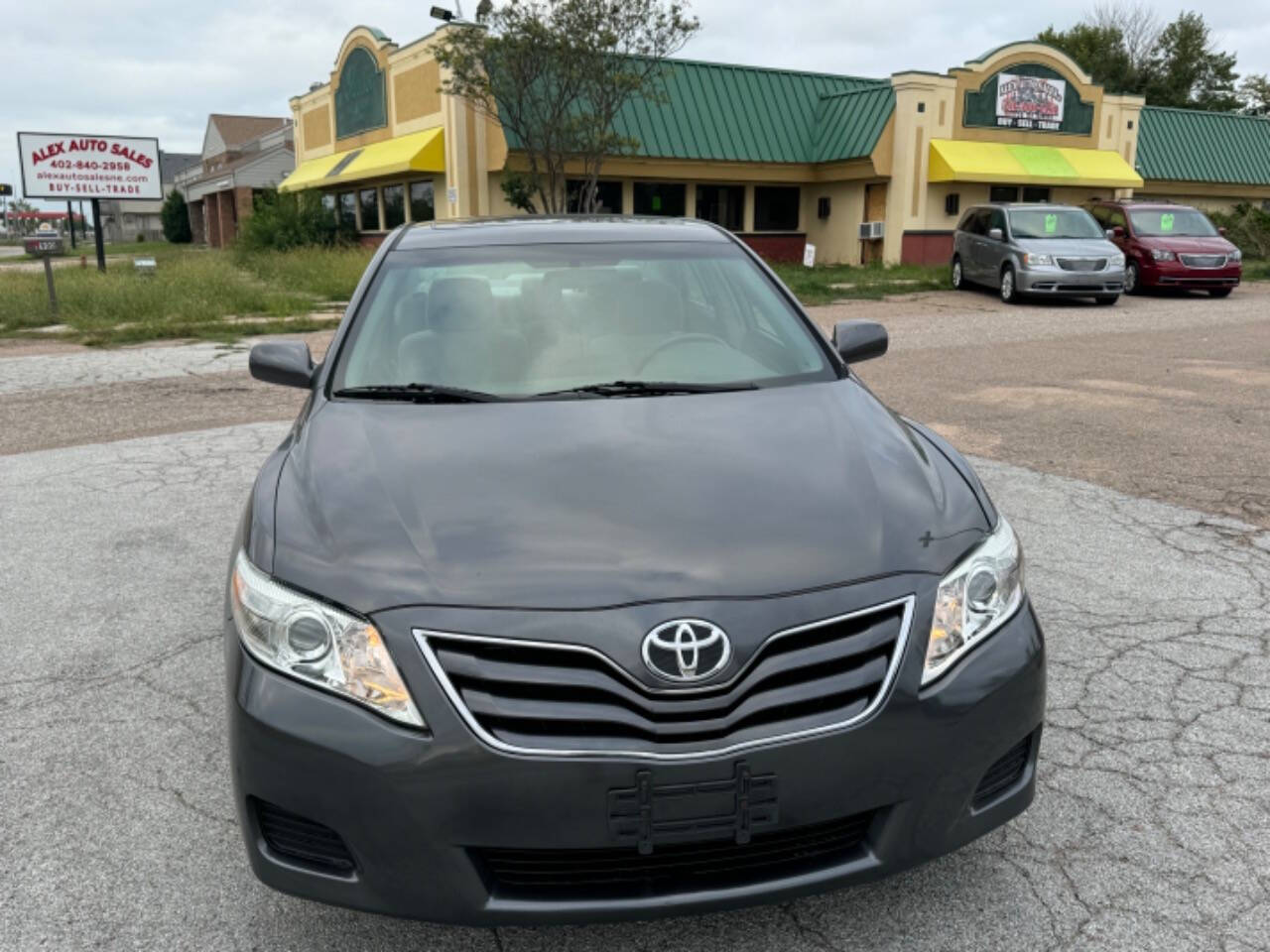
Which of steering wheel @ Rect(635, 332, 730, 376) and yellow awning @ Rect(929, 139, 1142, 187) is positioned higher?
yellow awning @ Rect(929, 139, 1142, 187)

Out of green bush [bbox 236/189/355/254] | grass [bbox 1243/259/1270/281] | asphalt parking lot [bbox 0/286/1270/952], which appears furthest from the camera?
green bush [bbox 236/189/355/254]

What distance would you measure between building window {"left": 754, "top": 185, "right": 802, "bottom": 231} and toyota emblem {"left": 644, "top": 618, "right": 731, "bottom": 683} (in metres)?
31.1

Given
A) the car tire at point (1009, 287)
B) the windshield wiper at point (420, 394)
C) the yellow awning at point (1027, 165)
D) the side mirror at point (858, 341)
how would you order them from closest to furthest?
1. the windshield wiper at point (420, 394)
2. the side mirror at point (858, 341)
3. the car tire at point (1009, 287)
4. the yellow awning at point (1027, 165)

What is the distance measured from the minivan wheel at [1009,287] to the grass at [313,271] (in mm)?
11442

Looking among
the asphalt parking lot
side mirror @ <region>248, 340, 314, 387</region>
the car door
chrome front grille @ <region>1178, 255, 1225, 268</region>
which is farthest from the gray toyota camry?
chrome front grille @ <region>1178, 255, 1225, 268</region>

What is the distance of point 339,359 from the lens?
3.41 m

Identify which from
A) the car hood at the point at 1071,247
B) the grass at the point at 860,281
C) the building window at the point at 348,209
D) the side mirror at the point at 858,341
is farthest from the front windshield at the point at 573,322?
the building window at the point at 348,209

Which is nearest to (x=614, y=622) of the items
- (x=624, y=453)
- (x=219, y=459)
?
(x=624, y=453)

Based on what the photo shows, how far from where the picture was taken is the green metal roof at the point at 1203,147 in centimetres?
3419

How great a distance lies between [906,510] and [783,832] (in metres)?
0.81

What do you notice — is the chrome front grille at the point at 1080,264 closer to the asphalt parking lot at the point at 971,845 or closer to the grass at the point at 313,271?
the asphalt parking lot at the point at 971,845

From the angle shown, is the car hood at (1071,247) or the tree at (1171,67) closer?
the car hood at (1071,247)

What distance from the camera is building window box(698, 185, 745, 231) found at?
31219mm

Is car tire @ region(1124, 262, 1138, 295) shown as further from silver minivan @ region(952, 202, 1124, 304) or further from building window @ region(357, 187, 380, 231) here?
building window @ region(357, 187, 380, 231)
